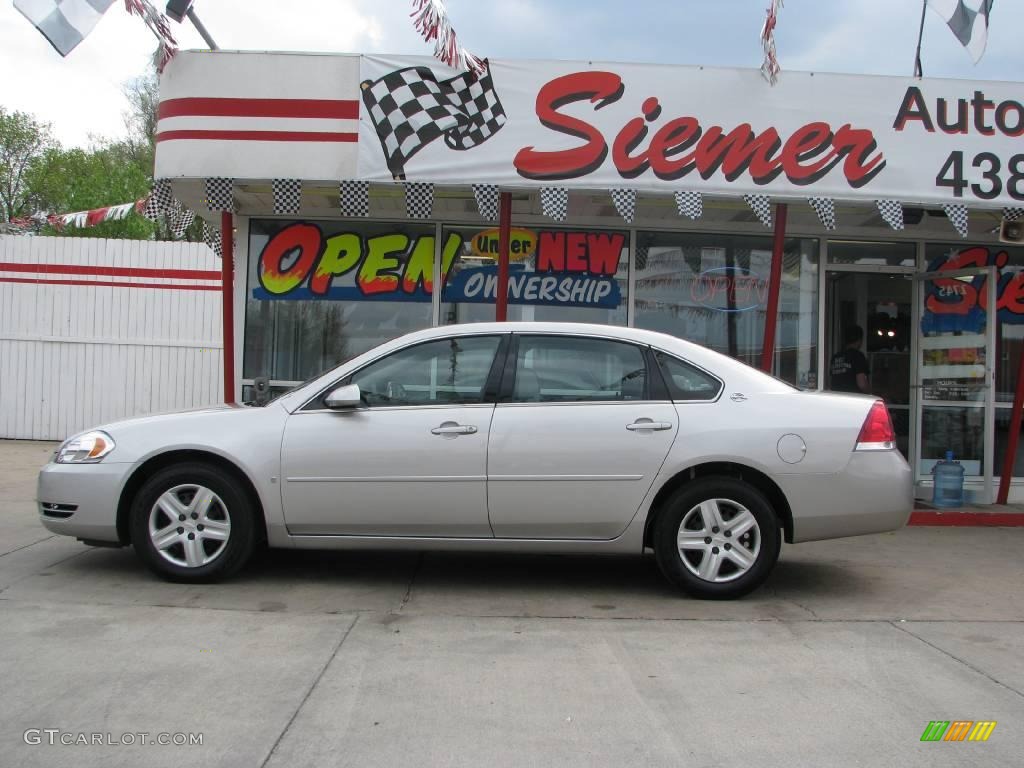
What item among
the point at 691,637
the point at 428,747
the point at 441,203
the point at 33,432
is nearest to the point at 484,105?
the point at 441,203

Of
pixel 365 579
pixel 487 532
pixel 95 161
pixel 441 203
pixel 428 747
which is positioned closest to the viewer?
pixel 428 747

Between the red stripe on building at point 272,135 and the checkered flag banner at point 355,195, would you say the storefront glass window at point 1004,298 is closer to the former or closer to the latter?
the checkered flag banner at point 355,195

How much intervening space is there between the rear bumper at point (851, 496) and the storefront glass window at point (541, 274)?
4.36 meters

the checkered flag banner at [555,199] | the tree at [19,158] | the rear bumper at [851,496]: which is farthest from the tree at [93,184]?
the rear bumper at [851,496]

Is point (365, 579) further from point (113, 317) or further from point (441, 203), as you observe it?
point (113, 317)

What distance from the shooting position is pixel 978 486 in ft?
30.8

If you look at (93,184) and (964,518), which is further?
(93,184)

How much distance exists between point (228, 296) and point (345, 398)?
11.4 ft

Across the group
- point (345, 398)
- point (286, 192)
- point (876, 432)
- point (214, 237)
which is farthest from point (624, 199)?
point (214, 237)

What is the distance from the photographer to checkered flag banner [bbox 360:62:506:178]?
740 cm

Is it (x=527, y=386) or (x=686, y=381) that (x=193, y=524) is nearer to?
(x=527, y=386)

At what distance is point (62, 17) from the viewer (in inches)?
278

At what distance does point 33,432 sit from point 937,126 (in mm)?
12874
